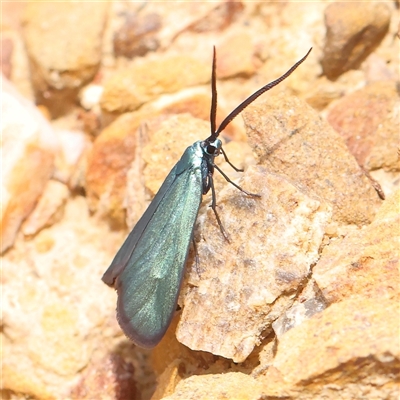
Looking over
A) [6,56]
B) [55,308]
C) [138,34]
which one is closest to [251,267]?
[55,308]

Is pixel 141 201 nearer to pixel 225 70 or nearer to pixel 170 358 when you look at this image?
pixel 170 358

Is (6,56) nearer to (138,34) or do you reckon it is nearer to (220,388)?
(138,34)

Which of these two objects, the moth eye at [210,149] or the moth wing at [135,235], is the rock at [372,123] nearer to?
the moth eye at [210,149]

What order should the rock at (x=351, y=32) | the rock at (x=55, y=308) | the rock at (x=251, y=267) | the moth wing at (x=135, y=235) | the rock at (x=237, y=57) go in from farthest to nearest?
the rock at (x=237, y=57)
the rock at (x=351, y=32)
the rock at (x=55, y=308)
the moth wing at (x=135, y=235)
the rock at (x=251, y=267)

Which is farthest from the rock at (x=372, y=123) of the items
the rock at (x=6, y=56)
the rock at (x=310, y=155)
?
the rock at (x=6, y=56)

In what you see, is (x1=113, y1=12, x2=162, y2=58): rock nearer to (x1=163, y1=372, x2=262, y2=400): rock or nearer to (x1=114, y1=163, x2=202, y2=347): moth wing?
(x1=114, y1=163, x2=202, y2=347): moth wing
